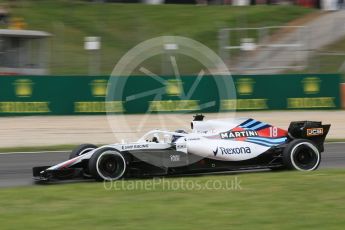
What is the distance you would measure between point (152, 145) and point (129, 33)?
21667mm

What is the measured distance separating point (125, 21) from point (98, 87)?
12017 millimetres

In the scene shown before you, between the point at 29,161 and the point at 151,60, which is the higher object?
the point at 151,60

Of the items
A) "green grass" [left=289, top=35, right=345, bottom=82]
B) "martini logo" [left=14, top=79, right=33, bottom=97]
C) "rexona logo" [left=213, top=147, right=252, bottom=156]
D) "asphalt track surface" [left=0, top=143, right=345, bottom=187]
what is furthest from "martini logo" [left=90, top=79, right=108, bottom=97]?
"rexona logo" [left=213, top=147, right=252, bottom=156]

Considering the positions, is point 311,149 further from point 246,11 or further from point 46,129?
point 246,11

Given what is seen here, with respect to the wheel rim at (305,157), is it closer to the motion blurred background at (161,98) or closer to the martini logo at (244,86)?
the motion blurred background at (161,98)

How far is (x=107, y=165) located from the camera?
9.05 meters

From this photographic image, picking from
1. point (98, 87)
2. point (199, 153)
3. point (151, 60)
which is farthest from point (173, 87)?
point (199, 153)

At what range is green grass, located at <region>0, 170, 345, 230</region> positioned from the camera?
595 centimetres

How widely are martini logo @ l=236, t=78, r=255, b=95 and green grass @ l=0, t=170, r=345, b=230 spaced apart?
13700mm

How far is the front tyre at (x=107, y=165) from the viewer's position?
896cm

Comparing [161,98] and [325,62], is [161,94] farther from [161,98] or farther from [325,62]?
[325,62]

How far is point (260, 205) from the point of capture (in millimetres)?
6645

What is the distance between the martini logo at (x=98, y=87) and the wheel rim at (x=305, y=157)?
1169 cm

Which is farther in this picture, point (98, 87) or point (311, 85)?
point (311, 85)
